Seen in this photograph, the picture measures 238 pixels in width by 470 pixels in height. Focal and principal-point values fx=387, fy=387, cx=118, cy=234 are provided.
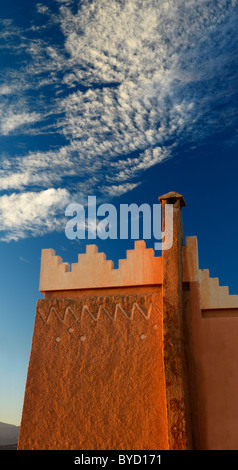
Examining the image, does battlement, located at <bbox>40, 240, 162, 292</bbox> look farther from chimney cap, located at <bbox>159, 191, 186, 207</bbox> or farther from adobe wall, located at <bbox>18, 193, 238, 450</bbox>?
chimney cap, located at <bbox>159, 191, 186, 207</bbox>

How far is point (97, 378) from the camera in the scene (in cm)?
721

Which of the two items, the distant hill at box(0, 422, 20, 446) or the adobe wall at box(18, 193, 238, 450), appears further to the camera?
the distant hill at box(0, 422, 20, 446)

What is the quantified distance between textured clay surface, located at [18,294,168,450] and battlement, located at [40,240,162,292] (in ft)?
1.28

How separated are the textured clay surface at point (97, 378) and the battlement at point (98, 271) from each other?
0.39 meters

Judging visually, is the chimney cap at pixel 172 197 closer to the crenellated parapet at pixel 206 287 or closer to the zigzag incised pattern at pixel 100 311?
the crenellated parapet at pixel 206 287

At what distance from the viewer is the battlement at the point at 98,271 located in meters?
7.78

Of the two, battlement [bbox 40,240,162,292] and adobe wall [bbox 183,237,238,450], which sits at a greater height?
battlement [bbox 40,240,162,292]

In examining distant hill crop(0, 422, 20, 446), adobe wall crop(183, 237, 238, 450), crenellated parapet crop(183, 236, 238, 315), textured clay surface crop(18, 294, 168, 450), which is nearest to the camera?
adobe wall crop(183, 237, 238, 450)

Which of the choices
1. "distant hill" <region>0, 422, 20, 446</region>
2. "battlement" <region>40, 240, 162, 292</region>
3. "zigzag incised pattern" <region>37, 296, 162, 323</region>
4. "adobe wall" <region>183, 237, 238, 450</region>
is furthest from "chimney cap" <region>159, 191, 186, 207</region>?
"distant hill" <region>0, 422, 20, 446</region>

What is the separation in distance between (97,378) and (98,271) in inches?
83.6

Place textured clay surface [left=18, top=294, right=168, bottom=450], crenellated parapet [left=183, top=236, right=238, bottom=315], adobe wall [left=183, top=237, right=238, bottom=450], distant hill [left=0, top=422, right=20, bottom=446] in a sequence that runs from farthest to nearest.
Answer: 1. distant hill [left=0, top=422, right=20, bottom=446]
2. crenellated parapet [left=183, top=236, right=238, bottom=315]
3. textured clay surface [left=18, top=294, right=168, bottom=450]
4. adobe wall [left=183, top=237, right=238, bottom=450]

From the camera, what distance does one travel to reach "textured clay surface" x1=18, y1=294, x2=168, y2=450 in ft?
22.3

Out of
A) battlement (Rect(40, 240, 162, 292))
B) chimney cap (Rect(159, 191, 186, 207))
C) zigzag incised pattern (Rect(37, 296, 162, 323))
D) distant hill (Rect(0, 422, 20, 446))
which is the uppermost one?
chimney cap (Rect(159, 191, 186, 207))
